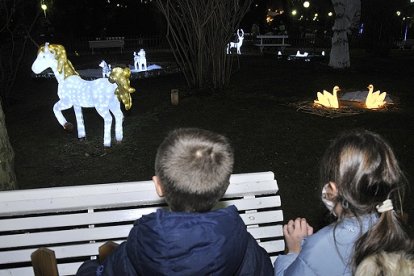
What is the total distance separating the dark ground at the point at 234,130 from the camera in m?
5.47

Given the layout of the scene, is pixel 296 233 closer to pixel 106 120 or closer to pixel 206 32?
pixel 106 120

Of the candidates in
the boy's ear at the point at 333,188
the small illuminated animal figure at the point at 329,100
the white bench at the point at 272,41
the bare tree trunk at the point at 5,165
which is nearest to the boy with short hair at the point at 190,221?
the boy's ear at the point at 333,188

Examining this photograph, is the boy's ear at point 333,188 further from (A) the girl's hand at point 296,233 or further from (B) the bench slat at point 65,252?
(B) the bench slat at point 65,252

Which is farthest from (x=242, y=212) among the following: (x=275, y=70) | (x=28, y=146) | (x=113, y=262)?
(x=275, y=70)

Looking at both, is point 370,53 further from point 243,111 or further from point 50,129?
point 50,129

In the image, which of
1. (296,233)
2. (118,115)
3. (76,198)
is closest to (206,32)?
(118,115)

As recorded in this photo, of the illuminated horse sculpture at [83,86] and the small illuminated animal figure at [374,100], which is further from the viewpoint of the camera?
the small illuminated animal figure at [374,100]

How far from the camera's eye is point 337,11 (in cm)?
1459

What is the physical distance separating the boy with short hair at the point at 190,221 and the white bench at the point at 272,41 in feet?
67.9

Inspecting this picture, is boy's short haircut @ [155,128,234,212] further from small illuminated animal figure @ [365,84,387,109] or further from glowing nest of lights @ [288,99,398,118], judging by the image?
small illuminated animal figure @ [365,84,387,109]

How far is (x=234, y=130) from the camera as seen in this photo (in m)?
7.36

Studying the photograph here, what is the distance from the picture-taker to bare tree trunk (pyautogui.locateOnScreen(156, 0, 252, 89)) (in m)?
9.95

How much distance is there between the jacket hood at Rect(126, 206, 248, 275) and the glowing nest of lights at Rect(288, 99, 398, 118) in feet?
22.1

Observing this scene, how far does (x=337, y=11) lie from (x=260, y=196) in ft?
43.7
